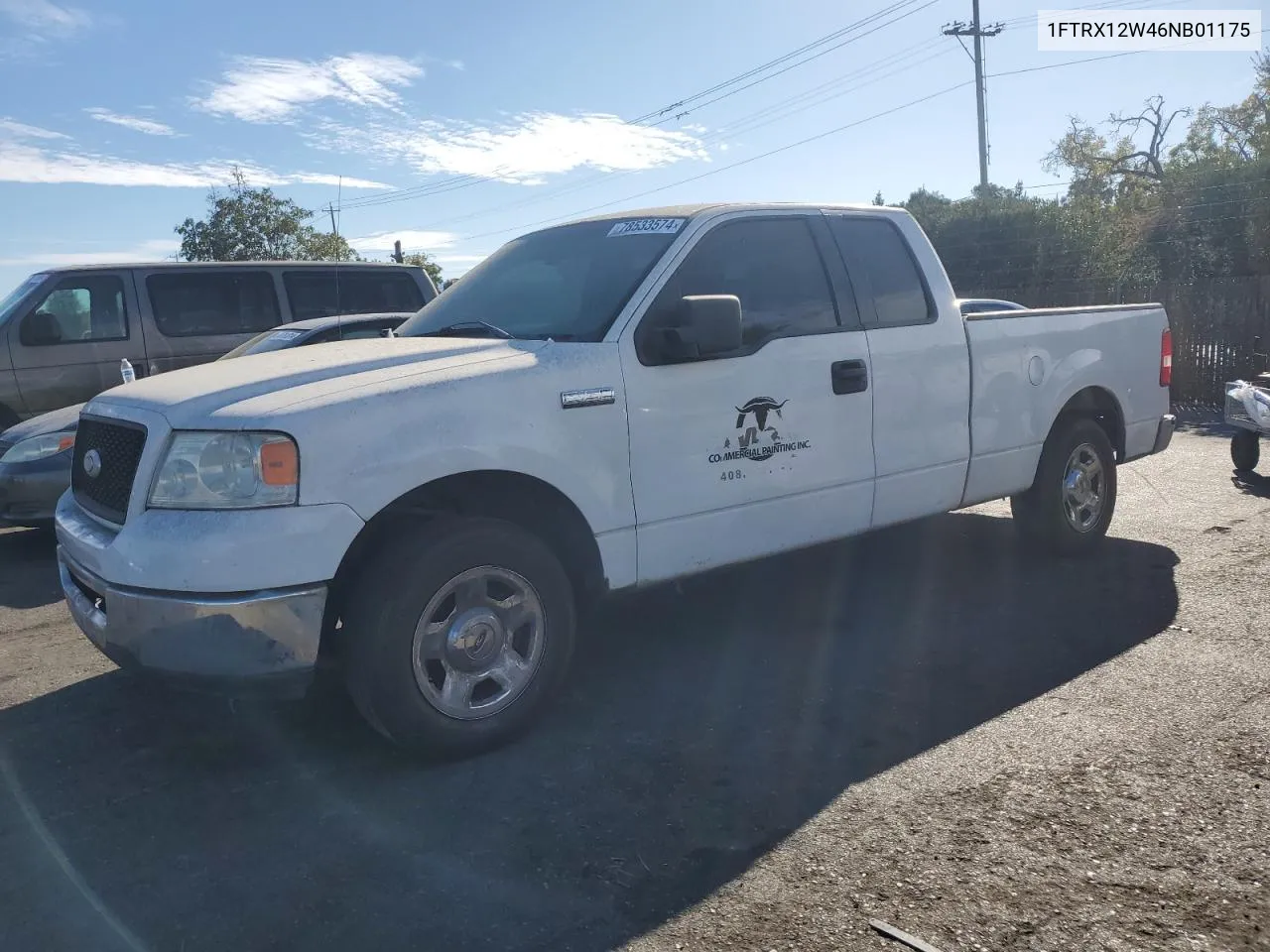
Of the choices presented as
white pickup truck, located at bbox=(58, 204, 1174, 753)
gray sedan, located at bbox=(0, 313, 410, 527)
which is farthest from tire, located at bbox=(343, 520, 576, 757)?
gray sedan, located at bbox=(0, 313, 410, 527)

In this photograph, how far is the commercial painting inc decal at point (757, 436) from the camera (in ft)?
14.7

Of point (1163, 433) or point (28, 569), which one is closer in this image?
point (1163, 433)

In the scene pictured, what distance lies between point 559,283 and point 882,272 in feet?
5.62

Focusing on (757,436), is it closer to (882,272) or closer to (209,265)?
(882,272)

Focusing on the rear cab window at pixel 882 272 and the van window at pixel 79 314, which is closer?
the rear cab window at pixel 882 272

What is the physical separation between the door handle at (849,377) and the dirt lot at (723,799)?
46.7 inches

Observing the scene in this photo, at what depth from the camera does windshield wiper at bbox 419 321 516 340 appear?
14.7ft

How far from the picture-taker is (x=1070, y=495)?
20.6 feet

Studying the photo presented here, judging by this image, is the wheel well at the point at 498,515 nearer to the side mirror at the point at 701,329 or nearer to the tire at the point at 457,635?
the tire at the point at 457,635

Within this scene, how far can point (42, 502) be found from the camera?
713 cm

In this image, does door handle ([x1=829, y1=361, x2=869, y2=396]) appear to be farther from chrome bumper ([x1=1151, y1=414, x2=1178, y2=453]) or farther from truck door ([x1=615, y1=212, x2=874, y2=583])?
chrome bumper ([x1=1151, y1=414, x2=1178, y2=453])

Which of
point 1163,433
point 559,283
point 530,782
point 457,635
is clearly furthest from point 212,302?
point 1163,433

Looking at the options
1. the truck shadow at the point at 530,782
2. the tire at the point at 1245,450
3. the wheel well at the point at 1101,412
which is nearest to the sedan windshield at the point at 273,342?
the truck shadow at the point at 530,782

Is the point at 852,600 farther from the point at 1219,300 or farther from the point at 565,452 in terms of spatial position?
the point at 1219,300
